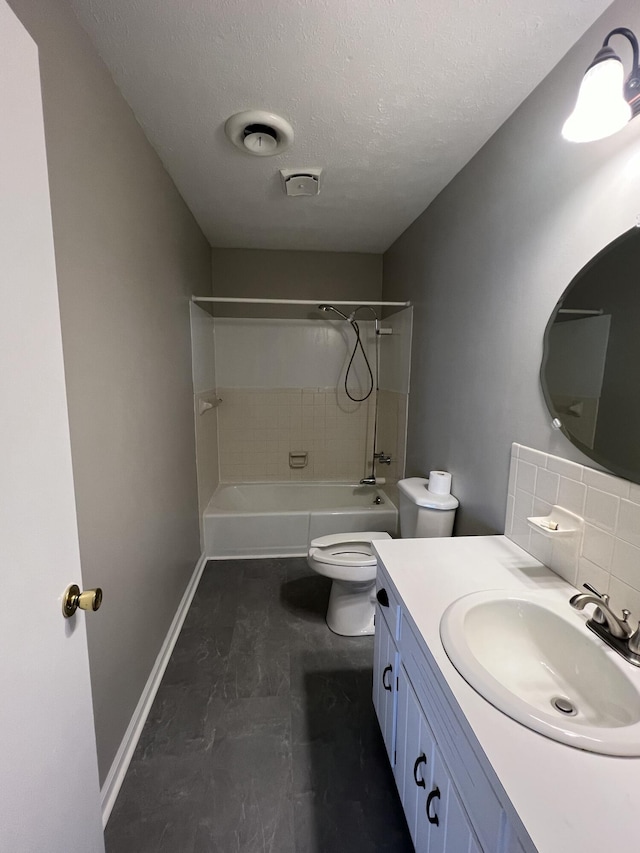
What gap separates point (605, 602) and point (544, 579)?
275 mm

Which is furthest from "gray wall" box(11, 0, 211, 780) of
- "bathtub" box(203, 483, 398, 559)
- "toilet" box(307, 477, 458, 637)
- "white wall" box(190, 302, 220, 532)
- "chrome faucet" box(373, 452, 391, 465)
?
"chrome faucet" box(373, 452, 391, 465)

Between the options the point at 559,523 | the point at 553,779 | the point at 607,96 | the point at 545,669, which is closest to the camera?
the point at 553,779

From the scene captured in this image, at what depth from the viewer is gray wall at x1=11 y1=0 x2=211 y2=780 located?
104cm

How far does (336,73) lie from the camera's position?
1.25 m

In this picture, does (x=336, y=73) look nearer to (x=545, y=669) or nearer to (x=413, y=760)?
(x=545, y=669)

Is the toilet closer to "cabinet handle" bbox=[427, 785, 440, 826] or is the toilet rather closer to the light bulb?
"cabinet handle" bbox=[427, 785, 440, 826]

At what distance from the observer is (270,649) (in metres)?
1.99

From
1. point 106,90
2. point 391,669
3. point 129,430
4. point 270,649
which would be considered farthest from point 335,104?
point 270,649

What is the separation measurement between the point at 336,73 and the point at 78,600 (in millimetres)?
1673

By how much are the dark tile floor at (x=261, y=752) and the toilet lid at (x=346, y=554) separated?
399 mm

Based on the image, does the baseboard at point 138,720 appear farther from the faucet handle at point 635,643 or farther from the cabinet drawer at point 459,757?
the faucet handle at point 635,643

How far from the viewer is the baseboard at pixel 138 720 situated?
127 centimetres

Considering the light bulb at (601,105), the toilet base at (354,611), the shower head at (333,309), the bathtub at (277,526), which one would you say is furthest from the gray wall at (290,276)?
the light bulb at (601,105)

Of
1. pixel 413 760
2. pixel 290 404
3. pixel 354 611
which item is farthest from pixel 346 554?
pixel 290 404
